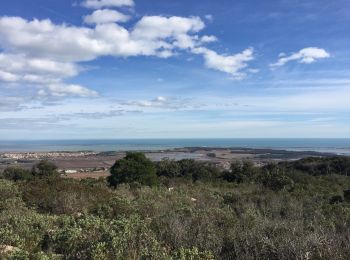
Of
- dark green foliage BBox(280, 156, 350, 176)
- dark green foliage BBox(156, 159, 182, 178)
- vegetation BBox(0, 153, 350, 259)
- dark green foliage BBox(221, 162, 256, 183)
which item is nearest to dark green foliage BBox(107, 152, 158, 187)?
dark green foliage BBox(221, 162, 256, 183)

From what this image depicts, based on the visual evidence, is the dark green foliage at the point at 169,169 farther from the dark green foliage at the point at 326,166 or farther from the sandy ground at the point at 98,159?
the sandy ground at the point at 98,159

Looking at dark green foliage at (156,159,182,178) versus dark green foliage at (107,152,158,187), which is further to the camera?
dark green foliage at (156,159,182,178)

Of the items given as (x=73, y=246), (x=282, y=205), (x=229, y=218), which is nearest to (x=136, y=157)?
(x=282, y=205)

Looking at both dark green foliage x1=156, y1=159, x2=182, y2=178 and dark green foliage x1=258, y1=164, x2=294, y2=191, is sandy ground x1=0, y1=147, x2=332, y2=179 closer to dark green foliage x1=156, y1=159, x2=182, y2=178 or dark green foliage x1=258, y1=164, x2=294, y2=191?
dark green foliage x1=156, y1=159, x2=182, y2=178

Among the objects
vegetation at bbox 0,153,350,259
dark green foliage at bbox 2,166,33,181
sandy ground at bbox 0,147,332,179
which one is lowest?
sandy ground at bbox 0,147,332,179

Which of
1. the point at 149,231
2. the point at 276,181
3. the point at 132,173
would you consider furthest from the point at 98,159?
the point at 149,231

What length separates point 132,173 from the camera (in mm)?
29516

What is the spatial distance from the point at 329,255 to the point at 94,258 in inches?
138

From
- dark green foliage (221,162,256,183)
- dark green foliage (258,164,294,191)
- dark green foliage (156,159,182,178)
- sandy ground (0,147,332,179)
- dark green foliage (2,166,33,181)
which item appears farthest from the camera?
sandy ground (0,147,332,179)

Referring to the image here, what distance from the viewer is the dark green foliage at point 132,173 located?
95.0ft

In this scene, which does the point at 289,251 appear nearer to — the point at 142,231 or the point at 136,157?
the point at 142,231

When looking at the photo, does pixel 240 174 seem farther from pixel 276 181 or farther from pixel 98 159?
pixel 98 159

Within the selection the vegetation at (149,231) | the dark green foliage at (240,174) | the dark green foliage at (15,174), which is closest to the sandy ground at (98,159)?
the dark green foliage at (240,174)

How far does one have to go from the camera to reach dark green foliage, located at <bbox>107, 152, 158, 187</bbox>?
29.0 m
